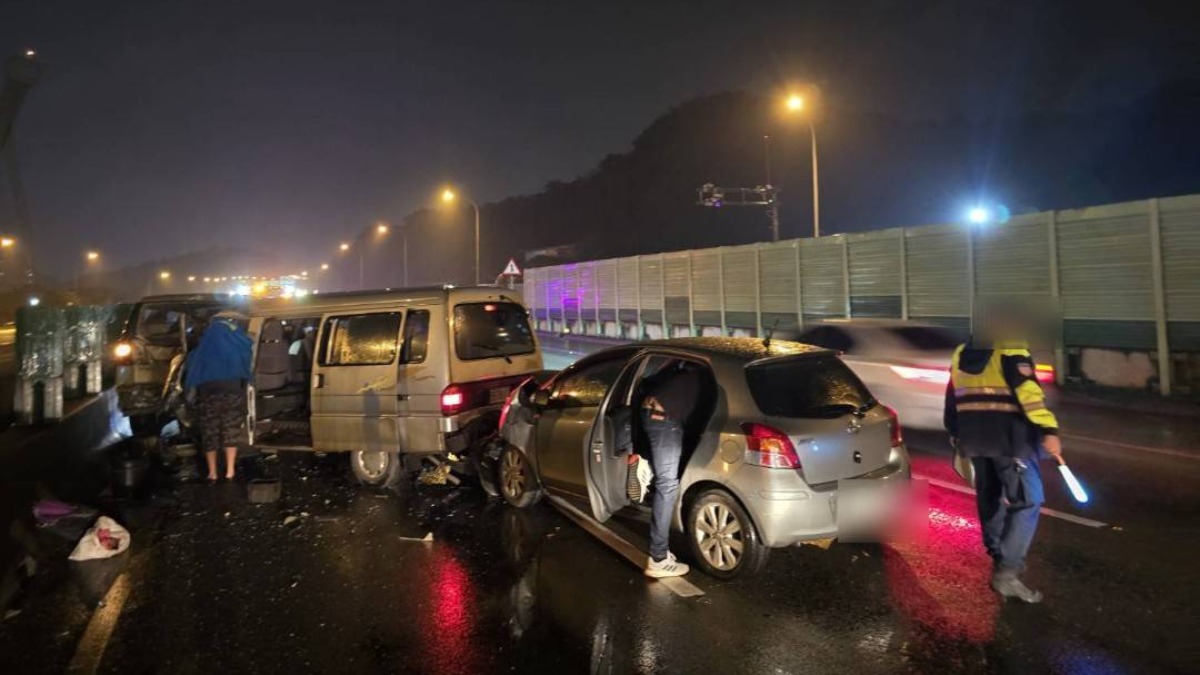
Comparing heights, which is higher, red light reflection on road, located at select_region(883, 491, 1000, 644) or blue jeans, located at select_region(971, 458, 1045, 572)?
blue jeans, located at select_region(971, 458, 1045, 572)

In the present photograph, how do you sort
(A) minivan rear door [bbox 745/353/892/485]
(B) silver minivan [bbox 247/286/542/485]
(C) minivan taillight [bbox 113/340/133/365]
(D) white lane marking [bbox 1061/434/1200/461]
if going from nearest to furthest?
(A) minivan rear door [bbox 745/353/892/485], (B) silver minivan [bbox 247/286/542/485], (D) white lane marking [bbox 1061/434/1200/461], (C) minivan taillight [bbox 113/340/133/365]

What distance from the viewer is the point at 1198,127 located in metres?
66.4

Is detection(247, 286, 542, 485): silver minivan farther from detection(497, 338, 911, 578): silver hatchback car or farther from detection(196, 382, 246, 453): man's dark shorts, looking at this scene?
detection(497, 338, 911, 578): silver hatchback car

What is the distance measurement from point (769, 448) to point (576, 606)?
5.14 feet

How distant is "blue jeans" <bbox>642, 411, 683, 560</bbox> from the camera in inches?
193

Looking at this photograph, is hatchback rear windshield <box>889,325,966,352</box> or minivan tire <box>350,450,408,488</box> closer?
minivan tire <box>350,450,408,488</box>

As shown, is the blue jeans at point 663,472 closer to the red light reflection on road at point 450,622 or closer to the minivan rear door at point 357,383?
the red light reflection on road at point 450,622

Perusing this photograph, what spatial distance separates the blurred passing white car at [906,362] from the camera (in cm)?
905

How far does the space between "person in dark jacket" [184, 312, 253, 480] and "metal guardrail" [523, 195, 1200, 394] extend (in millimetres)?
7551

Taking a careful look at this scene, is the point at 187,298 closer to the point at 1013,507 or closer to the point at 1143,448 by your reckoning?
the point at 1013,507

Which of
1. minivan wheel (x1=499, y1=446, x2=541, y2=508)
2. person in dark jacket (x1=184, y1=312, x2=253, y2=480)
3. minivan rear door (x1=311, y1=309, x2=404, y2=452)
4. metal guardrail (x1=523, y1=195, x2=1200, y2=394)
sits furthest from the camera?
metal guardrail (x1=523, y1=195, x2=1200, y2=394)

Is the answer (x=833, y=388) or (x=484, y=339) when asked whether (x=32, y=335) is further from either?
(x=833, y=388)

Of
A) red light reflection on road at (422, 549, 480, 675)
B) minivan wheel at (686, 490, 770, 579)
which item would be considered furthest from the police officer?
red light reflection on road at (422, 549, 480, 675)

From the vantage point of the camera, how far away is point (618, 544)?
5637mm
